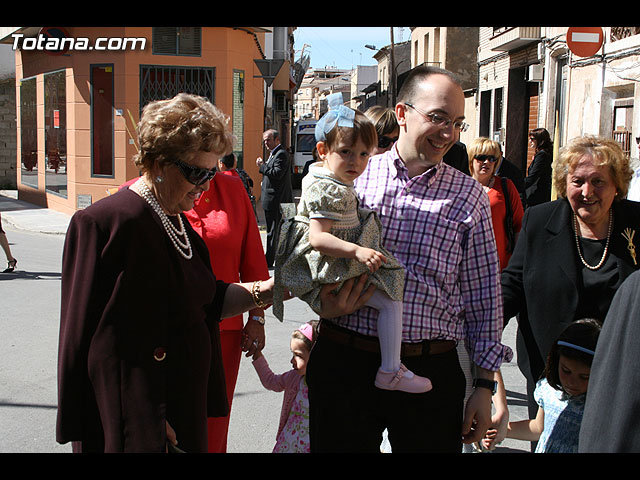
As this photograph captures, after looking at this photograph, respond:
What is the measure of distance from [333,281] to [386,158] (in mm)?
578

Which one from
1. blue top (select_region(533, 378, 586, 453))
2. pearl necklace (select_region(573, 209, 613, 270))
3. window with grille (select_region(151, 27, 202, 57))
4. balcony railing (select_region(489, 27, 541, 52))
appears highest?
balcony railing (select_region(489, 27, 541, 52))

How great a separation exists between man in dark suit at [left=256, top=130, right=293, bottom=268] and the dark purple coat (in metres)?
7.68

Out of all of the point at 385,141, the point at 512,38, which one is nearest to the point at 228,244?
the point at 385,141

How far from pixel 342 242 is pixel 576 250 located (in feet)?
4.44

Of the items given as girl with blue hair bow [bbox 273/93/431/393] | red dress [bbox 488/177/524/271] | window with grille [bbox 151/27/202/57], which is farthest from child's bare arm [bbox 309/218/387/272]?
window with grille [bbox 151/27/202/57]

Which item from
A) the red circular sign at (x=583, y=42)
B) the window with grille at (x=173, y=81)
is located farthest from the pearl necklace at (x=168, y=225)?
the window with grille at (x=173, y=81)

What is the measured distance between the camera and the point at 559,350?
10.3 feet

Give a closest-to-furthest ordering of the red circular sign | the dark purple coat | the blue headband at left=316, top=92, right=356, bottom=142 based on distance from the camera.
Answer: the dark purple coat → the blue headband at left=316, top=92, right=356, bottom=142 → the red circular sign

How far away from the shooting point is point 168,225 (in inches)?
102

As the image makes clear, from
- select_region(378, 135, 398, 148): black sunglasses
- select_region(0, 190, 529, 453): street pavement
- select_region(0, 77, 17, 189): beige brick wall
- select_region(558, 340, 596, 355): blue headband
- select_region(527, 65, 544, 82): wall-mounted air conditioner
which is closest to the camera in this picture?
select_region(558, 340, 596, 355): blue headband

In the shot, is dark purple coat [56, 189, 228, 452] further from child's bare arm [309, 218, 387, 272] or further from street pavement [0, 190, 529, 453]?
street pavement [0, 190, 529, 453]

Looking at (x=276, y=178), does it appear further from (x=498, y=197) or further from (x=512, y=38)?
(x=512, y=38)

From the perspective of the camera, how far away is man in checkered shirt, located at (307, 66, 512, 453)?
2.59m
